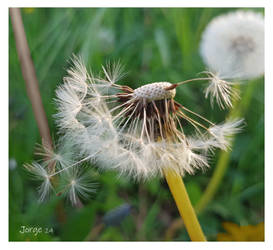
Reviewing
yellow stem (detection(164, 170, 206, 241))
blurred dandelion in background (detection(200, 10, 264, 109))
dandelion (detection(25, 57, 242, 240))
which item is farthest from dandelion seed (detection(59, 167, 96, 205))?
blurred dandelion in background (detection(200, 10, 264, 109))

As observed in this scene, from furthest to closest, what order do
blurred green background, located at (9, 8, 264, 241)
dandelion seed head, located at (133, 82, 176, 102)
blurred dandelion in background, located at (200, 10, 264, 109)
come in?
1. blurred dandelion in background, located at (200, 10, 264, 109)
2. blurred green background, located at (9, 8, 264, 241)
3. dandelion seed head, located at (133, 82, 176, 102)

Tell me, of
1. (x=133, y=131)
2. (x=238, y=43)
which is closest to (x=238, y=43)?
(x=238, y=43)

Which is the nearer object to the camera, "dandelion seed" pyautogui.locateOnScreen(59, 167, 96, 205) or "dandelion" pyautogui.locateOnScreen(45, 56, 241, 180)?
"dandelion" pyautogui.locateOnScreen(45, 56, 241, 180)

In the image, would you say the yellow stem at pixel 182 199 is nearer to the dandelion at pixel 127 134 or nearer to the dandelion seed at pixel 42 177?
the dandelion at pixel 127 134

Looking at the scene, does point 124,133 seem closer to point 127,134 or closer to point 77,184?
point 127,134

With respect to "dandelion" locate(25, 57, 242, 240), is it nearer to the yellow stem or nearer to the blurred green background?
the yellow stem

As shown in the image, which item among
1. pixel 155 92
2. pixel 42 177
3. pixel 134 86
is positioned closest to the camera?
pixel 155 92

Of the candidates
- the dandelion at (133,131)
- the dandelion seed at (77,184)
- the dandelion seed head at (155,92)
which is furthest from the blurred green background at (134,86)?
the dandelion seed head at (155,92)
